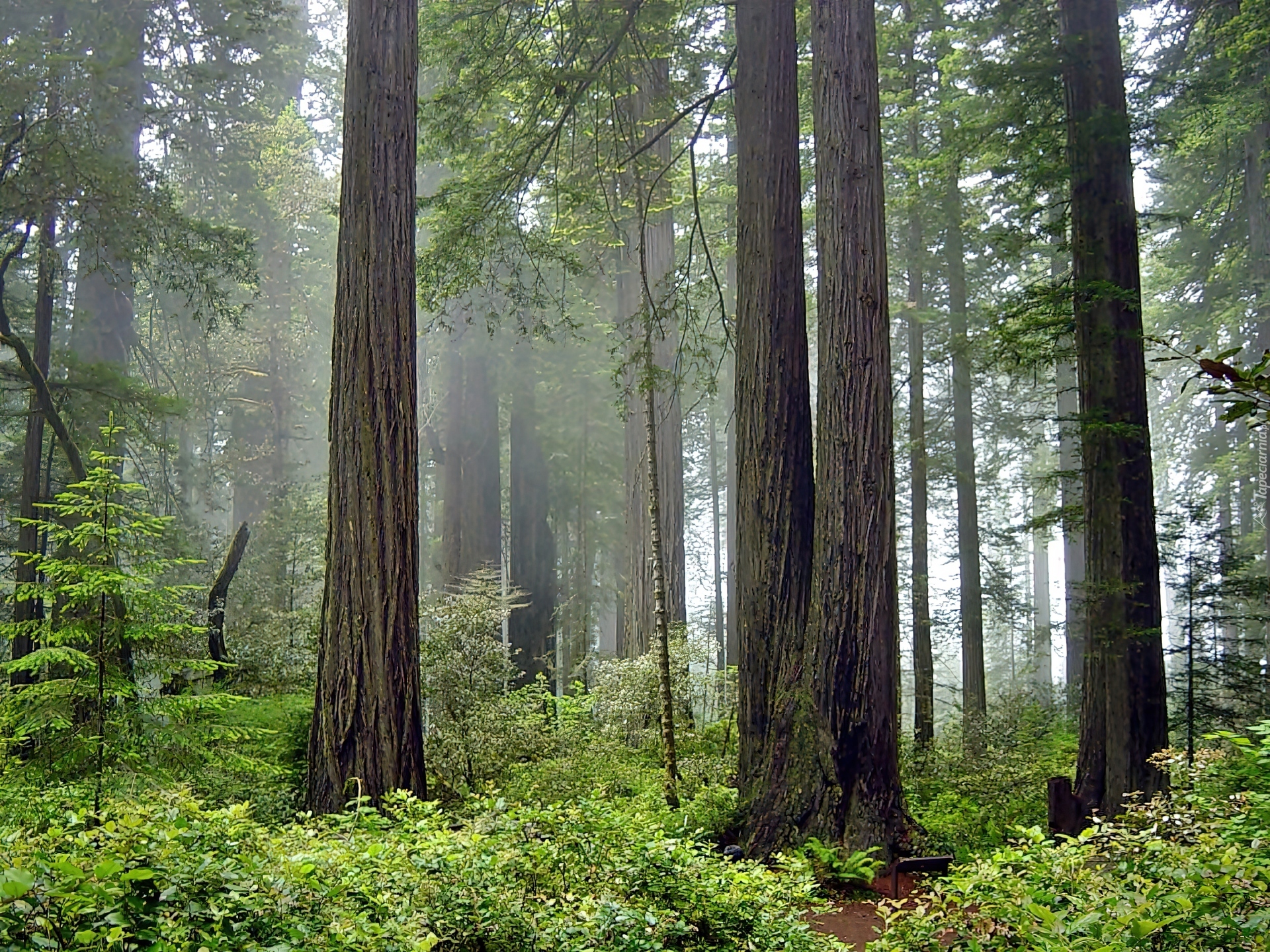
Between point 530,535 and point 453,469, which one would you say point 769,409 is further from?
point 530,535

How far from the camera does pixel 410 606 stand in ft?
24.5

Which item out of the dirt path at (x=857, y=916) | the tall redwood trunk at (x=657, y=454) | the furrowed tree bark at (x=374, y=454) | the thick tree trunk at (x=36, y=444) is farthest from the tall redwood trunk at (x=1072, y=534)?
the thick tree trunk at (x=36, y=444)

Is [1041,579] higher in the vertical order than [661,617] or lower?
lower

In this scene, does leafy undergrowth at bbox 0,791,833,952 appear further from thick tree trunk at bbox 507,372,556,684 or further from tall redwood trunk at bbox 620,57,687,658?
thick tree trunk at bbox 507,372,556,684

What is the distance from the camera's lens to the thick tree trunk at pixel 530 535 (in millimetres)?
20109

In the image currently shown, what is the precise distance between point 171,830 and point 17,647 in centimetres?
734

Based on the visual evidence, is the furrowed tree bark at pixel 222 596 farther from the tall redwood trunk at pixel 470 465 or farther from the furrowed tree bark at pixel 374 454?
the tall redwood trunk at pixel 470 465

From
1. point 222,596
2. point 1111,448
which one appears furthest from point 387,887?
point 222,596

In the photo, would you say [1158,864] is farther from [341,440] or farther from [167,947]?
[341,440]

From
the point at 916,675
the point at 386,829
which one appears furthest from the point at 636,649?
the point at 386,829

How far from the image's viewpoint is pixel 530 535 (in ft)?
70.2

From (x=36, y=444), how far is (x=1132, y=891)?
10710mm

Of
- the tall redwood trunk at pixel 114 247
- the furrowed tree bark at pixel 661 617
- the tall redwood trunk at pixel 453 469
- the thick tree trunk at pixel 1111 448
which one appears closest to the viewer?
the thick tree trunk at pixel 1111 448

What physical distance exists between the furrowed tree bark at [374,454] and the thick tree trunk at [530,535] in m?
12.4
